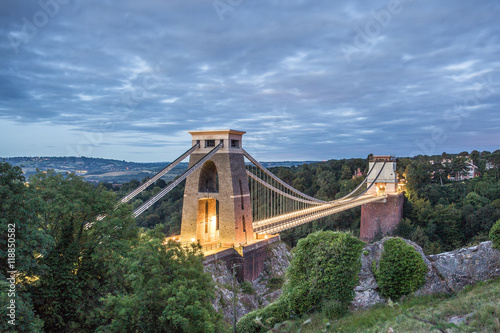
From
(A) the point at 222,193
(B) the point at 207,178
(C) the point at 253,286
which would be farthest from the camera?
(B) the point at 207,178

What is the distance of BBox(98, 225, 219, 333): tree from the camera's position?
22.4ft

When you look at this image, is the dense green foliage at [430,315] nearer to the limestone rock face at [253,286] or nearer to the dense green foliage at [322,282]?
the dense green foliage at [322,282]

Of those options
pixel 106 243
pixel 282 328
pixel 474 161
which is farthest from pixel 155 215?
pixel 474 161

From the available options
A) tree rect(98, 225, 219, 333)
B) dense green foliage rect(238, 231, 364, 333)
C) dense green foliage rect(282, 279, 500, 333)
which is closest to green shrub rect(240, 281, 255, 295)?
dense green foliage rect(238, 231, 364, 333)

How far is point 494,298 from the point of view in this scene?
6.32 m

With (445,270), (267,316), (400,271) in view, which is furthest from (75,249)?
(445,270)

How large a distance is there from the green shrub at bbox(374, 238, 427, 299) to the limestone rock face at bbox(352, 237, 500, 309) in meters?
0.18

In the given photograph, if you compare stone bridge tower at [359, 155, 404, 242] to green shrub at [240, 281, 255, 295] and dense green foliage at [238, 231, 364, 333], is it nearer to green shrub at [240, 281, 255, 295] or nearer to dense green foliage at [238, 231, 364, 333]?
green shrub at [240, 281, 255, 295]

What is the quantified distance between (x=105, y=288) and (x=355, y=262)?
6016 millimetres

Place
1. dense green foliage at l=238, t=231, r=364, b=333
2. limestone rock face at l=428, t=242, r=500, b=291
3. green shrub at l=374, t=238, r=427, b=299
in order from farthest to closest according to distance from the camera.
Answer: dense green foliage at l=238, t=231, r=364, b=333, limestone rock face at l=428, t=242, r=500, b=291, green shrub at l=374, t=238, r=427, b=299

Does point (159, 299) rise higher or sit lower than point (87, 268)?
lower

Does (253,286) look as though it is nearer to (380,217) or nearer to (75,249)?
(75,249)

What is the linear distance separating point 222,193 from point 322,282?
31.3ft

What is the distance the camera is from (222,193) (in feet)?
58.3
